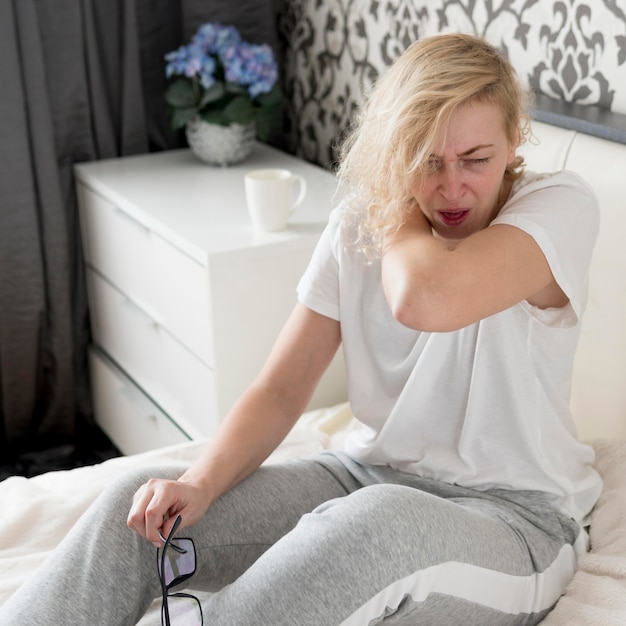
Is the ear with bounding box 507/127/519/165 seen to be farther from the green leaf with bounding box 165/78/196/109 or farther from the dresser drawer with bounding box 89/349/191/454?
the green leaf with bounding box 165/78/196/109

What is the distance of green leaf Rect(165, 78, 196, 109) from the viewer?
7.57 ft

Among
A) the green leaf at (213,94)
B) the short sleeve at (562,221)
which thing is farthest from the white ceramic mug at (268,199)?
the short sleeve at (562,221)

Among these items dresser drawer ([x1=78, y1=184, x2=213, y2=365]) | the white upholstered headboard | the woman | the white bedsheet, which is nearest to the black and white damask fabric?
the white upholstered headboard

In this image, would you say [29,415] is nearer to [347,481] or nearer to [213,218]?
[213,218]

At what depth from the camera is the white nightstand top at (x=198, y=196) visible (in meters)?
1.90

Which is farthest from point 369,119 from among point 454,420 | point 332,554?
point 332,554

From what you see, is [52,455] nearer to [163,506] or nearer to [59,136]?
[59,136]

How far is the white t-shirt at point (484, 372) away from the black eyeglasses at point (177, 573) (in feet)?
1.02

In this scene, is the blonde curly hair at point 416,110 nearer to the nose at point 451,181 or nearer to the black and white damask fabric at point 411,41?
the nose at point 451,181

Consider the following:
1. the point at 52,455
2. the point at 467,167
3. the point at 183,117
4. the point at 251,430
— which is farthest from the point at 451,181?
the point at 52,455

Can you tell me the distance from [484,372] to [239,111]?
1254 millimetres

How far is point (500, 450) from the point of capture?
1.23m

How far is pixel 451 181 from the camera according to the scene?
114 centimetres

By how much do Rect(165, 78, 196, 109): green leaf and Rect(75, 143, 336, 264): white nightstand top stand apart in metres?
0.16
